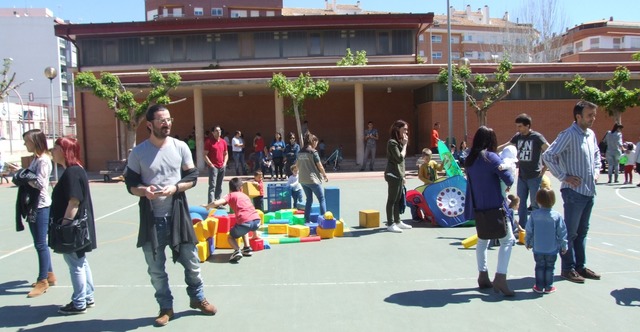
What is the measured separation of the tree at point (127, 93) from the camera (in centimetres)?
2297

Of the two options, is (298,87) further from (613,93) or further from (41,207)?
(41,207)

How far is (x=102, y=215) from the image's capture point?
1299cm

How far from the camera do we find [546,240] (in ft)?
19.6

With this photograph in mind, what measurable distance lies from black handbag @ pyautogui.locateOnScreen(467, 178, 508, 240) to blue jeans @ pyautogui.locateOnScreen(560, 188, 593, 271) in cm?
90

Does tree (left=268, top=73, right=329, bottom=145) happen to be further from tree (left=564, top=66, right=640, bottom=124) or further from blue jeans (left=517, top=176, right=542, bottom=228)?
blue jeans (left=517, top=176, right=542, bottom=228)

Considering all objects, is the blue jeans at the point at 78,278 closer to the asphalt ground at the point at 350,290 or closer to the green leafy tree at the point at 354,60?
the asphalt ground at the point at 350,290

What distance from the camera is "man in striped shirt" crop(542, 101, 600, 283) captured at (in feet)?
20.8

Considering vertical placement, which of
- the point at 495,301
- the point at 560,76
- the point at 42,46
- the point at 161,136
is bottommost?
the point at 495,301

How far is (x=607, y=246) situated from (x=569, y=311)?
354 centimetres

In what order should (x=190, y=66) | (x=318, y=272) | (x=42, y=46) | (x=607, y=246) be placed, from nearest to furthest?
(x=318, y=272), (x=607, y=246), (x=190, y=66), (x=42, y=46)

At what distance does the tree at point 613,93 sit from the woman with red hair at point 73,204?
2339 centimetres

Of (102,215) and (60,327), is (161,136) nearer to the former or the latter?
(60,327)

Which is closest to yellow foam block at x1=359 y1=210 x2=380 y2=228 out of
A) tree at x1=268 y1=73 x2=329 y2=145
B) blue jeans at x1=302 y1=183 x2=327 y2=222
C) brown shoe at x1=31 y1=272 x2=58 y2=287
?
blue jeans at x1=302 y1=183 x2=327 y2=222

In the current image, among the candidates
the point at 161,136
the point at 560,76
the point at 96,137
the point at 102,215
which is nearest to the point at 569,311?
the point at 161,136
